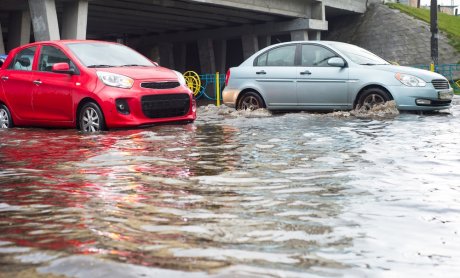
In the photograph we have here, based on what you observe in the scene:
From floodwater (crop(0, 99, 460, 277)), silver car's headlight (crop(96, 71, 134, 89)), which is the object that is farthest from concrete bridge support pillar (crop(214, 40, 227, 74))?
floodwater (crop(0, 99, 460, 277))

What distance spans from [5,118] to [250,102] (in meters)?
4.85

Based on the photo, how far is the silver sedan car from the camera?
1069cm

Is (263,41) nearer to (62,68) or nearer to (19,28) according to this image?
(19,28)

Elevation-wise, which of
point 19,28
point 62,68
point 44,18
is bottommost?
point 62,68

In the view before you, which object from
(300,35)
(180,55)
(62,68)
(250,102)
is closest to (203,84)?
(300,35)

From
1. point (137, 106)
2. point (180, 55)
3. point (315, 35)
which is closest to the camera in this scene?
point (137, 106)

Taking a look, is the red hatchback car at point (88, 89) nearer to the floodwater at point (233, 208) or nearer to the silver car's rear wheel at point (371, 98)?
the floodwater at point (233, 208)

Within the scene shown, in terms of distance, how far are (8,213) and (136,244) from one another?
1194 millimetres

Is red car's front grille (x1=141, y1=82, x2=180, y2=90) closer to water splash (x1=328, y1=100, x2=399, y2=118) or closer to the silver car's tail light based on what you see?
water splash (x1=328, y1=100, x2=399, y2=118)

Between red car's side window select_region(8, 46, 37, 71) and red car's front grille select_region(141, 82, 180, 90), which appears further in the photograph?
red car's side window select_region(8, 46, 37, 71)

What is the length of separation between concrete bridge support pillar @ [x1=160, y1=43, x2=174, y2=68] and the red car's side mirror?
1386 inches

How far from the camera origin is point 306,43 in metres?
12.0

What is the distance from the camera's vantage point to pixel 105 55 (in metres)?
9.55

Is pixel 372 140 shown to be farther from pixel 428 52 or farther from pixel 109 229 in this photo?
pixel 428 52
